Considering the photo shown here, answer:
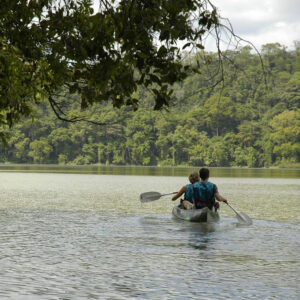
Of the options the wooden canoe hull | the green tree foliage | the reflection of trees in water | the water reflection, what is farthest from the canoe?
the water reflection

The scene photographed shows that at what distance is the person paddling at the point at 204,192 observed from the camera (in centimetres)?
1283

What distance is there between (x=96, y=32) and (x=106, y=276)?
3.49m

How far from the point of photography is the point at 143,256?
8984 millimetres

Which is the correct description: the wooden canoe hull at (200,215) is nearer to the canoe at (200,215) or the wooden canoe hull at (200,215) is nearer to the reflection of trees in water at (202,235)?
the canoe at (200,215)

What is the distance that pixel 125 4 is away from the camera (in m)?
5.13

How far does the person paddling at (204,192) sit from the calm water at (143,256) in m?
0.47

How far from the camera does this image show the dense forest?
83938mm

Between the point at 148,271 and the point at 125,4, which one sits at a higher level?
the point at 125,4

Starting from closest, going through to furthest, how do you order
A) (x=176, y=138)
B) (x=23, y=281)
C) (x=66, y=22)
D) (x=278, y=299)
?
(x=66, y=22) → (x=278, y=299) → (x=23, y=281) → (x=176, y=138)

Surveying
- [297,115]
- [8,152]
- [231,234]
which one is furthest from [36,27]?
[8,152]

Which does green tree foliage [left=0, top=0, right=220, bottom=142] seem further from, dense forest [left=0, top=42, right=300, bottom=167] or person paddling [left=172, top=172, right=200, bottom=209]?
dense forest [left=0, top=42, right=300, bottom=167]

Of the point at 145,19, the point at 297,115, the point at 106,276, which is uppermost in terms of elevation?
the point at 297,115

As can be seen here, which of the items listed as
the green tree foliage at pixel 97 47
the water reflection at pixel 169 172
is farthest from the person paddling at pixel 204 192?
the water reflection at pixel 169 172

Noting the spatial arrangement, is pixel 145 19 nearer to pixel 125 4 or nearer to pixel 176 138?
pixel 125 4
